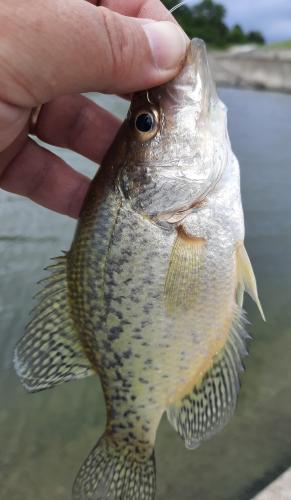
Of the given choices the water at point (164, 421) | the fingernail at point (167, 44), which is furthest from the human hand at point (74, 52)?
the water at point (164, 421)

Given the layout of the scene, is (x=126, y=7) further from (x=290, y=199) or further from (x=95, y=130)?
(x=290, y=199)

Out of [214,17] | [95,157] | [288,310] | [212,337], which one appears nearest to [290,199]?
[288,310]

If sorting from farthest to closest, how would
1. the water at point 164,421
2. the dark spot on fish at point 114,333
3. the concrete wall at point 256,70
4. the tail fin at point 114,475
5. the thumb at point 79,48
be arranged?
the concrete wall at point 256,70, the water at point 164,421, the tail fin at point 114,475, the dark spot on fish at point 114,333, the thumb at point 79,48

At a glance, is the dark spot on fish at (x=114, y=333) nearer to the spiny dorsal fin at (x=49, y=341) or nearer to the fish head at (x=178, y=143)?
the spiny dorsal fin at (x=49, y=341)

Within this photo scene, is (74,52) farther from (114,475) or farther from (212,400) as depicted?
(114,475)

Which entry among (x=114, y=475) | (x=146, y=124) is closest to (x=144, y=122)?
(x=146, y=124)

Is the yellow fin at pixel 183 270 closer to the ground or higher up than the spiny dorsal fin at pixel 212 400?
higher up
